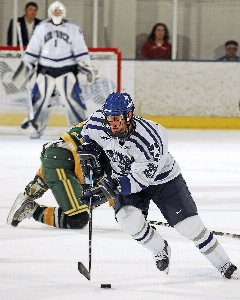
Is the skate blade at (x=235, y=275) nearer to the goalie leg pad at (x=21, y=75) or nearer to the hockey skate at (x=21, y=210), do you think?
the hockey skate at (x=21, y=210)

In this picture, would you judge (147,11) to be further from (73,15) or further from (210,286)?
(210,286)

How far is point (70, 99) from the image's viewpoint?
8.92 metres

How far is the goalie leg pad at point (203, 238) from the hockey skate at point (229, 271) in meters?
0.03

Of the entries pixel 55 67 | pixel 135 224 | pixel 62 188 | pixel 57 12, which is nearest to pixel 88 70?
pixel 55 67

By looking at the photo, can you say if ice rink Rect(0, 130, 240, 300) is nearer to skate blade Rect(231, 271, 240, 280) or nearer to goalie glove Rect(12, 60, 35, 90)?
skate blade Rect(231, 271, 240, 280)

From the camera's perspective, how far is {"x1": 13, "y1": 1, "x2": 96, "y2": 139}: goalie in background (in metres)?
8.73

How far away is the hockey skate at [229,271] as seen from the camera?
128 inches

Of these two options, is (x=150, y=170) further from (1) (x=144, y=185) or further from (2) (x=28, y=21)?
(2) (x=28, y=21)

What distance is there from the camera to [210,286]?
3.12 metres

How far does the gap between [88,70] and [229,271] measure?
5791 millimetres

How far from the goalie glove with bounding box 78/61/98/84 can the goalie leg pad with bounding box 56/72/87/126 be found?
0.10 meters

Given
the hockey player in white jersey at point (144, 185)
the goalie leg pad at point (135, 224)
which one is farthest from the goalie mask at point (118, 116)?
the goalie leg pad at point (135, 224)

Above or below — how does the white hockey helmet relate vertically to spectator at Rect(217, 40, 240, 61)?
above

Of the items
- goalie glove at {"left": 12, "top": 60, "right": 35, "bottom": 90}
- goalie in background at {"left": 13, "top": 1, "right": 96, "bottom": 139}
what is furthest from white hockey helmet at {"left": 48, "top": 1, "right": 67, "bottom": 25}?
goalie glove at {"left": 12, "top": 60, "right": 35, "bottom": 90}
